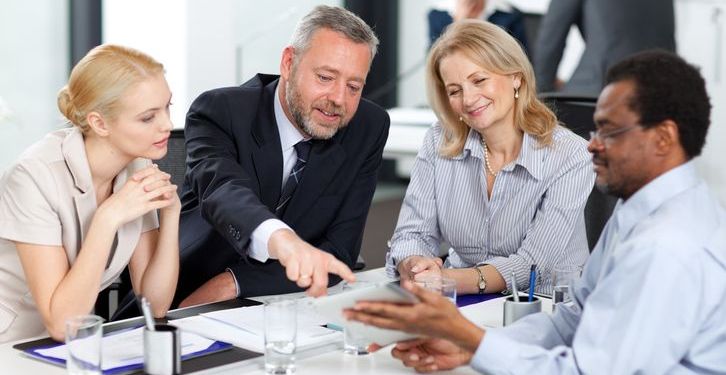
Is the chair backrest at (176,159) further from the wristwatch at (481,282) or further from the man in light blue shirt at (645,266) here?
the man in light blue shirt at (645,266)

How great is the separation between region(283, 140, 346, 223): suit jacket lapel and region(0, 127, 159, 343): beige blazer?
542 millimetres

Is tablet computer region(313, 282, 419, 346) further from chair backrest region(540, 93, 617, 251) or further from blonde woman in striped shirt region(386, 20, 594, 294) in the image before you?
chair backrest region(540, 93, 617, 251)

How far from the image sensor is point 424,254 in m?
2.78

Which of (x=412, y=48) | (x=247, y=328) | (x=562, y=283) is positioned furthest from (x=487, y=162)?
(x=412, y=48)

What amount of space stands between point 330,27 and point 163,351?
1160mm

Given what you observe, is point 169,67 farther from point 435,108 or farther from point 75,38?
point 435,108

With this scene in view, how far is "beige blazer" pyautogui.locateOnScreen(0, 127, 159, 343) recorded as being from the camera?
2107 mm

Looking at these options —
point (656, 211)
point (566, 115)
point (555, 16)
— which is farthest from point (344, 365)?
point (555, 16)

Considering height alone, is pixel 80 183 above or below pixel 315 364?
above

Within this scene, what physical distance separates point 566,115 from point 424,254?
821mm

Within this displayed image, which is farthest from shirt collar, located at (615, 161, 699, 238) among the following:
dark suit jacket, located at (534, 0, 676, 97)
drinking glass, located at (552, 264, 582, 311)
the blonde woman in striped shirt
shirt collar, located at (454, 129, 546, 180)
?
dark suit jacket, located at (534, 0, 676, 97)

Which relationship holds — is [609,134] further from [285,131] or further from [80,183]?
[285,131]

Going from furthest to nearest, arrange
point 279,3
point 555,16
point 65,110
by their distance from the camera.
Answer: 1. point 279,3
2. point 555,16
3. point 65,110

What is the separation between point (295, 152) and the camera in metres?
2.77
